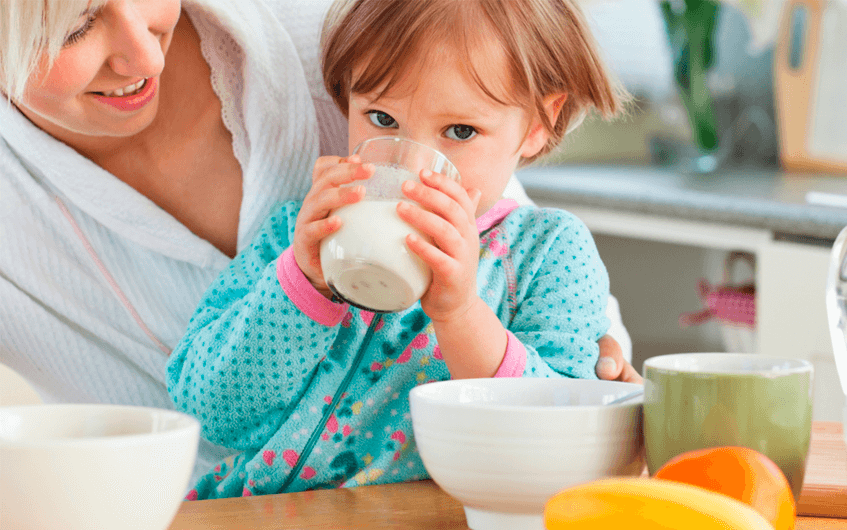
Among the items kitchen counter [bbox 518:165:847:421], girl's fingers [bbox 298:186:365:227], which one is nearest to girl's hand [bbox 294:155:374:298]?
girl's fingers [bbox 298:186:365:227]

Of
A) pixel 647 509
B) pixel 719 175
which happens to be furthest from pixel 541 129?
pixel 719 175

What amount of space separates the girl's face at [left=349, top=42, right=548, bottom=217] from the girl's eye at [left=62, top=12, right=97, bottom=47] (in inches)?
11.2

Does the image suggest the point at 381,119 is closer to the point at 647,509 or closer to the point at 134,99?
the point at 134,99

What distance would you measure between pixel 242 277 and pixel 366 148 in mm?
347

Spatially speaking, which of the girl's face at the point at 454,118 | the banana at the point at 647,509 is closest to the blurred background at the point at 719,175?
the girl's face at the point at 454,118

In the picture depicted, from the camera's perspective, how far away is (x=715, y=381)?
24.4 inches

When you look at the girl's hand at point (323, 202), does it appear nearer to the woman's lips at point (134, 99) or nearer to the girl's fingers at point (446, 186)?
the girl's fingers at point (446, 186)

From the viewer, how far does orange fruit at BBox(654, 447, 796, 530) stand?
0.57m

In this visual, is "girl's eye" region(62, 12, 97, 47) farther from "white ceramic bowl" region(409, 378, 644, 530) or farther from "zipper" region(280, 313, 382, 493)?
"white ceramic bowl" region(409, 378, 644, 530)

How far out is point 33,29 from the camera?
0.92 meters

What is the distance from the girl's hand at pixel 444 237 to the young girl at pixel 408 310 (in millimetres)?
30

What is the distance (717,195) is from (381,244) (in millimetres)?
1582

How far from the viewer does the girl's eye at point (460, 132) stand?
0.99 metres

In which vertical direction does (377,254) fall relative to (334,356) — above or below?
above
